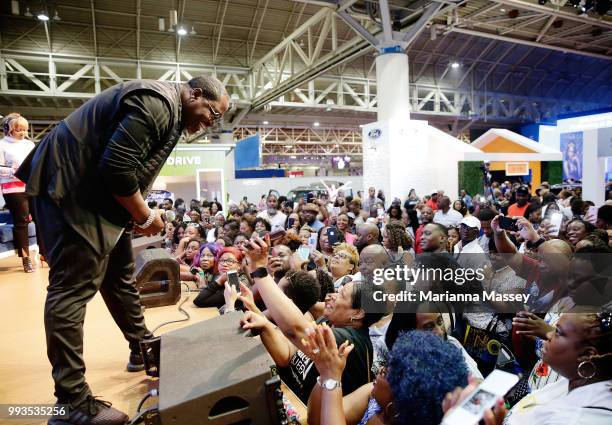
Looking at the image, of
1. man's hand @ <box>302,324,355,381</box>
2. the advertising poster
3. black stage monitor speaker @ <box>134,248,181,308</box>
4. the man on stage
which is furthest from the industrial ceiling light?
the advertising poster

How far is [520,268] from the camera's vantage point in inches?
124

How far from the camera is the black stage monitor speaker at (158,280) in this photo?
284 cm

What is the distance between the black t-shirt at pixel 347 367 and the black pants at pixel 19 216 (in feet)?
9.94

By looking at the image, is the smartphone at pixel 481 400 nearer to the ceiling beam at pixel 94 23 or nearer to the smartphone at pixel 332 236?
the smartphone at pixel 332 236

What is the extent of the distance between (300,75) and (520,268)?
1064 centimetres

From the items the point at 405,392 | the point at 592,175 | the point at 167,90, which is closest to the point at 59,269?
the point at 167,90

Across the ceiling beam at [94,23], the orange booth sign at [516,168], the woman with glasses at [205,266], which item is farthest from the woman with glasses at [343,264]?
the orange booth sign at [516,168]

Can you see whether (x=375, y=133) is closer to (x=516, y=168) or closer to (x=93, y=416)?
(x=516, y=168)

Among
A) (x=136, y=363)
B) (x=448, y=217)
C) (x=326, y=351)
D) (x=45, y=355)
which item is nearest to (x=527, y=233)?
(x=448, y=217)

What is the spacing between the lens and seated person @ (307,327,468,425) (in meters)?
1.11

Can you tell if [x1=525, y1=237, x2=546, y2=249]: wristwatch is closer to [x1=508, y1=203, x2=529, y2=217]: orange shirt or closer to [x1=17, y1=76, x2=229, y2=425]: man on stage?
[x1=508, y1=203, x2=529, y2=217]: orange shirt

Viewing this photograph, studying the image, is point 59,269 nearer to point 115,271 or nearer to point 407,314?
point 115,271

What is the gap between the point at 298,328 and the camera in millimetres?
1776

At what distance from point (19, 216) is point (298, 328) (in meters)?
3.17
